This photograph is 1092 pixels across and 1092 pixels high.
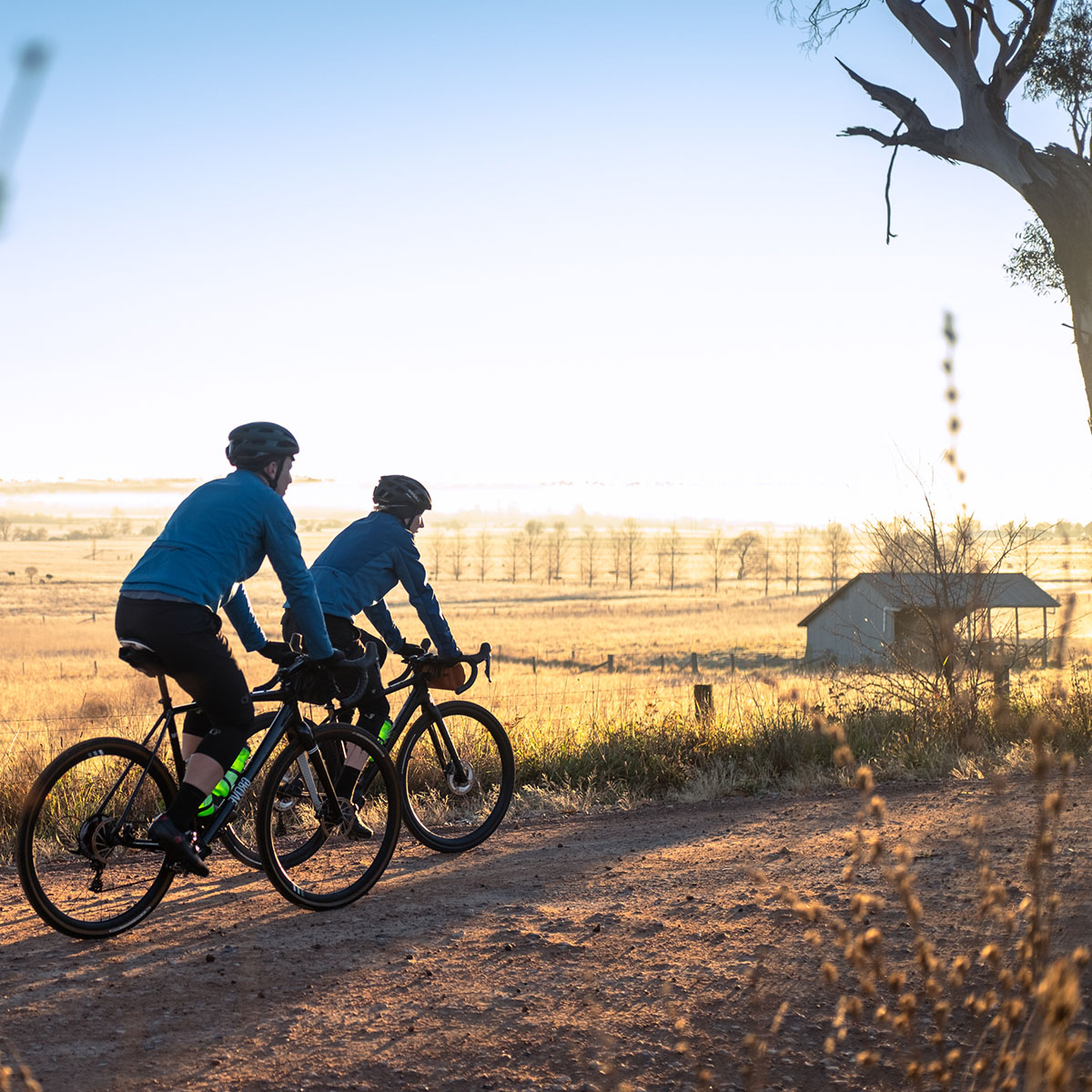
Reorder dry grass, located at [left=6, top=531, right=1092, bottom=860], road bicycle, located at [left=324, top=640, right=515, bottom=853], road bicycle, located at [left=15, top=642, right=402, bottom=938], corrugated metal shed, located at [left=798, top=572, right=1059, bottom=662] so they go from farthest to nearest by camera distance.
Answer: corrugated metal shed, located at [left=798, top=572, right=1059, bottom=662]
dry grass, located at [left=6, top=531, right=1092, bottom=860]
road bicycle, located at [left=324, top=640, right=515, bottom=853]
road bicycle, located at [left=15, top=642, right=402, bottom=938]

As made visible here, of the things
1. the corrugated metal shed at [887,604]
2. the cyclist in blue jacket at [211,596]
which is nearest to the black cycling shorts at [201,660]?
the cyclist in blue jacket at [211,596]

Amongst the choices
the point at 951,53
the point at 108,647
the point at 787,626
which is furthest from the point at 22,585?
the point at 951,53

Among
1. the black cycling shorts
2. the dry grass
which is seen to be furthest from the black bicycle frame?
the dry grass

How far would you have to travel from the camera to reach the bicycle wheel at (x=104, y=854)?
425 centimetres

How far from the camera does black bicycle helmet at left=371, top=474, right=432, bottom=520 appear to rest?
19.9 feet

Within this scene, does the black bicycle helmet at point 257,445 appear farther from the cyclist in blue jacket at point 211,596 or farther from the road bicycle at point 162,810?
the road bicycle at point 162,810

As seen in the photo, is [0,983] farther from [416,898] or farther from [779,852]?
[779,852]

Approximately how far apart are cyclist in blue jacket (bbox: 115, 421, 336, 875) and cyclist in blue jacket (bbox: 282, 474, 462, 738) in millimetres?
1081

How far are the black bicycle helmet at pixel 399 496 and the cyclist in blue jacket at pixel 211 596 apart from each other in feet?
4.21

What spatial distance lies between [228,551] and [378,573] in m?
1.56

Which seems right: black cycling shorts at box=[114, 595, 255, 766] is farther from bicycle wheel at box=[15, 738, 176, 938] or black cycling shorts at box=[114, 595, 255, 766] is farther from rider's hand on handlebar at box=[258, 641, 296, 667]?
bicycle wheel at box=[15, 738, 176, 938]

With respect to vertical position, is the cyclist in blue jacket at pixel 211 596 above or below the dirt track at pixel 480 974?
above

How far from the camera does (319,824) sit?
5.16 meters

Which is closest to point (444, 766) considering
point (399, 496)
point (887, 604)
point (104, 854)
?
point (399, 496)
